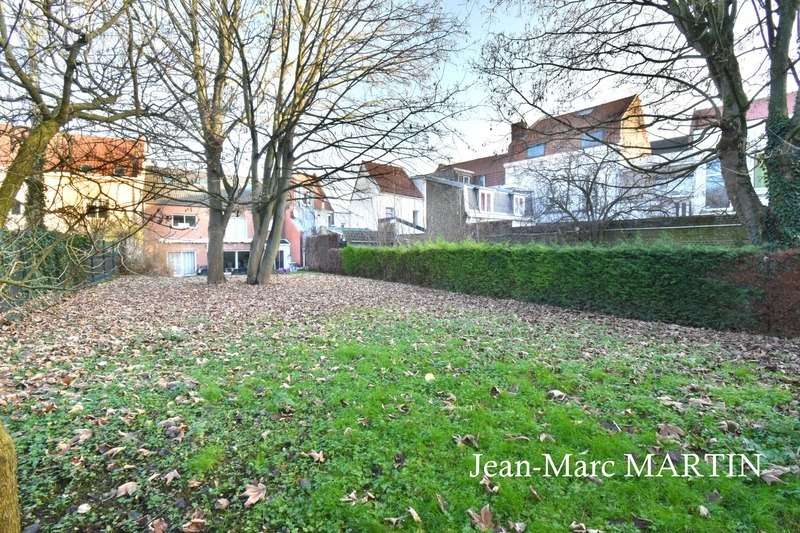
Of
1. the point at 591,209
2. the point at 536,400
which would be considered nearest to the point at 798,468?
the point at 536,400

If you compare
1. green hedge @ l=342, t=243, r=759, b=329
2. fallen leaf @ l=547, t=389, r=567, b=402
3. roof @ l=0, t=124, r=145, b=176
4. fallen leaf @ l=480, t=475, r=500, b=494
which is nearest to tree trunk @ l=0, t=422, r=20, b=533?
fallen leaf @ l=480, t=475, r=500, b=494

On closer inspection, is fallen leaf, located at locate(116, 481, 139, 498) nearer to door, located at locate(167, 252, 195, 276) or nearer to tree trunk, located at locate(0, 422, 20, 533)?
tree trunk, located at locate(0, 422, 20, 533)

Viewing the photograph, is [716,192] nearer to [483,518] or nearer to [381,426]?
[381,426]

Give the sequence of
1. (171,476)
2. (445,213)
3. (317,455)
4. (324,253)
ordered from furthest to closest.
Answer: (445,213) → (324,253) → (317,455) → (171,476)

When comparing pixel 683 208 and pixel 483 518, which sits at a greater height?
pixel 683 208

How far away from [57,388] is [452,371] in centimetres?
397

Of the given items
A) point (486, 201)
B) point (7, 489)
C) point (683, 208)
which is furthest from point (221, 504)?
point (486, 201)

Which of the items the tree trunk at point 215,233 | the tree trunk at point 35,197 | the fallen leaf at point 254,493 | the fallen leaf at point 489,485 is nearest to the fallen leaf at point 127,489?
the fallen leaf at point 254,493

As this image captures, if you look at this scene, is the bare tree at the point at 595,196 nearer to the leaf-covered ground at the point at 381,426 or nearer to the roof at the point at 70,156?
the leaf-covered ground at the point at 381,426

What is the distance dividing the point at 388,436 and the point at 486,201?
88.5 ft

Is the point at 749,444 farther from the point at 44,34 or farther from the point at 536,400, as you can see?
the point at 44,34

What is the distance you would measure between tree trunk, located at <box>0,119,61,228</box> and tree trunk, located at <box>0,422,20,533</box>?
2232 mm

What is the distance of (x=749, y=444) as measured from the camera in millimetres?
2797

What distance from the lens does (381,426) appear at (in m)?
3.12
